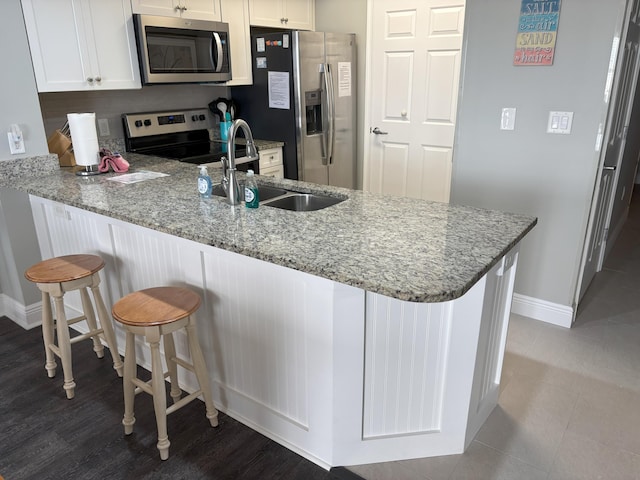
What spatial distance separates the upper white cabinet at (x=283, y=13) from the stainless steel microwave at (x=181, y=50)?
1.31 feet

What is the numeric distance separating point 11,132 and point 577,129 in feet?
9.88

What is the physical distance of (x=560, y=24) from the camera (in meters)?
2.36

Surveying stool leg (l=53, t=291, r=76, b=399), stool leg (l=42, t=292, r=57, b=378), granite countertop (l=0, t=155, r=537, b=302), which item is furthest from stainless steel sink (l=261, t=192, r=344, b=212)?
stool leg (l=42, t=292, r=57, b=378)

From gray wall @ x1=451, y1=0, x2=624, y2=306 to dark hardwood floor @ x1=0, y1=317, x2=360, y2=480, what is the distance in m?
1.76

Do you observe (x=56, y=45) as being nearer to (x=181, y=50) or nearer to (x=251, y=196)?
(x=181, y=50)

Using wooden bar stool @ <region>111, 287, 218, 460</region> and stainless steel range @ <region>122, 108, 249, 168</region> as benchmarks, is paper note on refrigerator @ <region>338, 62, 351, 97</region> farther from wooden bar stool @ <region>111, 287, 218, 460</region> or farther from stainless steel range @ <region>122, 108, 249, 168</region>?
wooden bar stool @ <region>111, 287, 218, 460</region>

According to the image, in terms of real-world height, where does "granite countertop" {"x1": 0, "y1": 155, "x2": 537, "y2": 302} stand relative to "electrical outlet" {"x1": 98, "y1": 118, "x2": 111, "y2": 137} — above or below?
below

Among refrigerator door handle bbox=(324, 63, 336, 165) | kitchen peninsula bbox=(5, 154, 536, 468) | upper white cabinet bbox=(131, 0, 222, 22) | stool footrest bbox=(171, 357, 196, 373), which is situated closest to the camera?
kitchen peninsula bbox=(5, 154, 536, 468)

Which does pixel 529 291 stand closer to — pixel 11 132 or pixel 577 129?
pixel 577 129

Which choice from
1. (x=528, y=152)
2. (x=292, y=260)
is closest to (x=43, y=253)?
(x=292, y=260)

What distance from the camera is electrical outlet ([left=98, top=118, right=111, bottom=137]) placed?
10.6 ft

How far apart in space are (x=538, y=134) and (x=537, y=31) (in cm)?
52

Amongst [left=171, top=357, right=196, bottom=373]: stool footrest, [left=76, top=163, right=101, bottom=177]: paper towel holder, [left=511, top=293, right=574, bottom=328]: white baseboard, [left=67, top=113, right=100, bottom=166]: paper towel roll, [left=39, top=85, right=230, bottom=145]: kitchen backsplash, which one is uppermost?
[left=39, top=85, right=230, bottom=145]: kitchen backsplash

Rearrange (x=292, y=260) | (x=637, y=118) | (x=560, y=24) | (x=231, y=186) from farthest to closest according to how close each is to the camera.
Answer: (x=637, y=118), (x=560, y=24), (x=231, y=186), (x=292, y=260)
